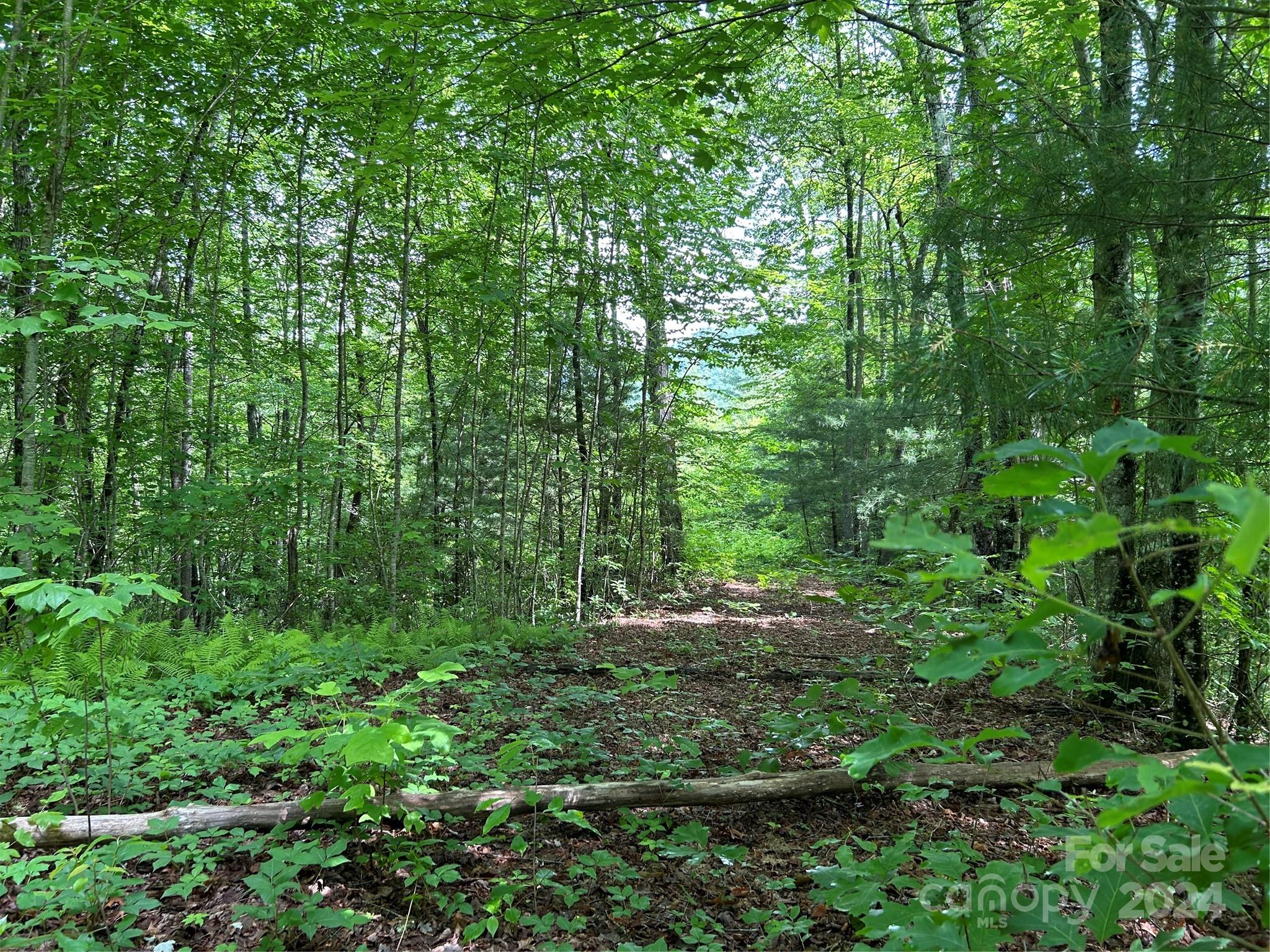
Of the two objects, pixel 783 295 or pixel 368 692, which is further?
pixel 783 295

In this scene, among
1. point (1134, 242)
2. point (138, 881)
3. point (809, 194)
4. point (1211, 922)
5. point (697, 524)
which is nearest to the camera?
point (1211, 922)

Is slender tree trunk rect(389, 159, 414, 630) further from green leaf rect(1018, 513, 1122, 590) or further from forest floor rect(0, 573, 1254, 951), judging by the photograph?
green leaf rect(1018, 513, 1122, 590)

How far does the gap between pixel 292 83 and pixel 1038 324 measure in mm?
7215

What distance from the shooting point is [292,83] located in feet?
20.9

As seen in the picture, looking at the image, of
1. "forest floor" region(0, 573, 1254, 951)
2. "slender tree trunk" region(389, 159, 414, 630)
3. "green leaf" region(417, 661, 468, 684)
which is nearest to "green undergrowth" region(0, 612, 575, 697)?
"slender tree trunk" region(389, 159, 414, 630)

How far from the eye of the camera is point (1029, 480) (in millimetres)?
916

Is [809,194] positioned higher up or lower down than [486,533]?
higher up

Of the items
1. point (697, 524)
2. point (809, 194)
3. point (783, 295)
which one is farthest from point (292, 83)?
point (697, 524)

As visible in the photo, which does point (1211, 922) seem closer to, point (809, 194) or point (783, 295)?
point (783, 295)

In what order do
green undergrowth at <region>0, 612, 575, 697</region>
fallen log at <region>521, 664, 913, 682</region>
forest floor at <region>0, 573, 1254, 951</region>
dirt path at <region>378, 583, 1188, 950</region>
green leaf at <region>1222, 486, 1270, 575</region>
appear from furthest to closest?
fallen log at <region>521, 664, 913, 682</region> → green undergrowth at <region>0, 612, 575, 697</region> → dirt path at <region>378, 583, 1188, 950</region> → forest floor at <region>0, 573, 1254, 951</region> → green leaf at <region>1222, 486, 1270, 575</region>

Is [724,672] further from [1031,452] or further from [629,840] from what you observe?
[1031,452]

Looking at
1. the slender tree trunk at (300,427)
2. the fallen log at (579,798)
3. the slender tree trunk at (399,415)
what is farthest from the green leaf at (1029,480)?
the slender tree trunk at (300,427)

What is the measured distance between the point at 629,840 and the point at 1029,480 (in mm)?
2904

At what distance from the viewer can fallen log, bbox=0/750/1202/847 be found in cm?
277
